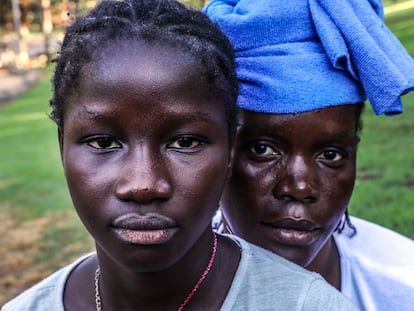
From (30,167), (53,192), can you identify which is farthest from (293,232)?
(30,167)

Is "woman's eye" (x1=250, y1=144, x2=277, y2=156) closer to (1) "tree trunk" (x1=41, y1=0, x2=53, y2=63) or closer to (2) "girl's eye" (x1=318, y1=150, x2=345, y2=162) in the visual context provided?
(2) "girl's eye" (x1=318, y1=150, x2=345, y2=162)

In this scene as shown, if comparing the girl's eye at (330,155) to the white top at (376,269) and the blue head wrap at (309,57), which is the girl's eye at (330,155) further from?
the white top at (376,269)

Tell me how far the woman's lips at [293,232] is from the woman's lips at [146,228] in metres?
0.72

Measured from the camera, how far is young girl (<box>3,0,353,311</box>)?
4.82 feet

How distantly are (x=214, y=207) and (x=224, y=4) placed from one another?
905 millimetres

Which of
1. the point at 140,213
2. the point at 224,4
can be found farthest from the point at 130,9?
the point at 224,4

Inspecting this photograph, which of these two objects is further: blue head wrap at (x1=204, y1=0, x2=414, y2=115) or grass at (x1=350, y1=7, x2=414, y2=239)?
grass at (x1=350, y1=7, x2=414, y2=239)

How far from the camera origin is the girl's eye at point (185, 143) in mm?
1509

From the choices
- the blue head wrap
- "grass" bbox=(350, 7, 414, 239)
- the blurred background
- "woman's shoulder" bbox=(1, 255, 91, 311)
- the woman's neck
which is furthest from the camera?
the blurred background

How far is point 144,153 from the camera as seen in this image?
1469mm

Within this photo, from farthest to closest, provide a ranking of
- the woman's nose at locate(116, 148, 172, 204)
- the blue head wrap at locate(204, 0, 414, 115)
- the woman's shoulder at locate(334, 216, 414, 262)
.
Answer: the woman's shoulder at locate(334, 216, 414, 262)
the blue head wrap at locate(204, 0, 414, 115)
the woman's nose at locate(116, 148, 172, 204)

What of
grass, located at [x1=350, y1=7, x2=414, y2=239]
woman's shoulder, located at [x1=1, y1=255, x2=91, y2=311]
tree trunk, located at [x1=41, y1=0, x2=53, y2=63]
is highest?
woman's shoulder, located at [x1=1, y1=255, x2=91, y2=311]

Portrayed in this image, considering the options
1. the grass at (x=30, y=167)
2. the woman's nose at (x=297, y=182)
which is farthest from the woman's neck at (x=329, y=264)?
the grass at (x=30, y=167)

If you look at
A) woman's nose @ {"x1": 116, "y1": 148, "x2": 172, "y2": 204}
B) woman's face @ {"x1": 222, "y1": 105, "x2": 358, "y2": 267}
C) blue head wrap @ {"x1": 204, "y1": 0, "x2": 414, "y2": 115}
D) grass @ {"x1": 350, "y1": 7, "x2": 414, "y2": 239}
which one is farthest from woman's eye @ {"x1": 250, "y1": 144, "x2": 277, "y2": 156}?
grass @ {"x1": 350, "y1": 7, "x2": 414, "y2": 239}
